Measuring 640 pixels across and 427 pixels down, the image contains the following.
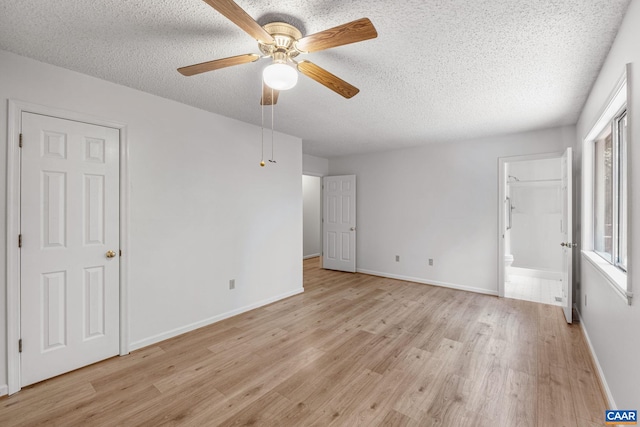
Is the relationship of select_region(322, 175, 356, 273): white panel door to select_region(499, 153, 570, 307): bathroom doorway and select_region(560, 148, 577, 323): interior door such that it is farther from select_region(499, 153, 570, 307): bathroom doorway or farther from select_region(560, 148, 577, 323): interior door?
select_region(560, 148, 577, 323): interior door

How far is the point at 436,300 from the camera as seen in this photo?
158 inches

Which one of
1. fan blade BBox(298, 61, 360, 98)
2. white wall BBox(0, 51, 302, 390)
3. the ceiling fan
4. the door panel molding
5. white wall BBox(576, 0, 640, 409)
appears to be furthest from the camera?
white wall BBox(0, 51, 302, 390)

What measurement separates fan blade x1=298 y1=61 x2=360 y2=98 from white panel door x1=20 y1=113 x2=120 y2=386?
6.29 feet

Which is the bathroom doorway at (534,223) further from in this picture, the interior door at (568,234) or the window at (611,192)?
the window at (611,192)

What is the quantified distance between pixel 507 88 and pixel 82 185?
3.83 m

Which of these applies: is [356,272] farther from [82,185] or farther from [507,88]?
[82,185]

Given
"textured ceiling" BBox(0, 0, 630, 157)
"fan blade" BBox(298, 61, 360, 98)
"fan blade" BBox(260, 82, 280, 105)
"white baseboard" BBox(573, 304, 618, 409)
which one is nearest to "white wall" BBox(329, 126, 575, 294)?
"textured ceiling" BBox(0, 0, 630, 157)

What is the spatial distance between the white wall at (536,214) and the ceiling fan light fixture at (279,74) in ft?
17.9

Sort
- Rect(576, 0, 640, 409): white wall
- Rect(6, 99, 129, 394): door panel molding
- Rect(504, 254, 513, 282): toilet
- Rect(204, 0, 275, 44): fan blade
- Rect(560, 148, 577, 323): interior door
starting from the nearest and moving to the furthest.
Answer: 1. Rect(204, 0, 275, 44): fan blade
2. Rect(576, 0, 640, 409): white wall
3. Rect(6, 99, 129, 394): door panel molding
4. Rect(560, 148, 577, 323): interior door
5. Rect(504, 254, 513, 282): toilet

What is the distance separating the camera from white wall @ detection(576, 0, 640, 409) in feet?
4.71

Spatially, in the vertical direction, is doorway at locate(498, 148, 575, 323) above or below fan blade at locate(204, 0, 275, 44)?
below

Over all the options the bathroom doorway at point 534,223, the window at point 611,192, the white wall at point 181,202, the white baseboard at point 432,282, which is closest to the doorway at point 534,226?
the bathroom doorway at point 534,223

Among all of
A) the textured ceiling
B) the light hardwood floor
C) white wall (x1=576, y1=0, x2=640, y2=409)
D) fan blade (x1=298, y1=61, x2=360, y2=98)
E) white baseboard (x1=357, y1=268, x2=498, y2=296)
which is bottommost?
the light hardwood floor

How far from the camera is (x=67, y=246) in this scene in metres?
2.27
